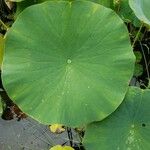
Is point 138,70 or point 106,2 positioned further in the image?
point 138,70

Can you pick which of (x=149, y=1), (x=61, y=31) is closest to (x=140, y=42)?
(x=149, y=1)

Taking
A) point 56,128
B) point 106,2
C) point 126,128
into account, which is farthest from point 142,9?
point 56,128

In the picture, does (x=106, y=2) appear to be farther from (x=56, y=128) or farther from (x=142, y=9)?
(x=56, y=128)

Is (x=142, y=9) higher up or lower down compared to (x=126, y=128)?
higher up

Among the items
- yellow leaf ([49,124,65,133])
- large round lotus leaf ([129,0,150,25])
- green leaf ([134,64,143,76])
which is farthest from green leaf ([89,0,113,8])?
yellow leaf ([49,124,65,133])

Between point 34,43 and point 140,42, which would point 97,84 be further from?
point 140,42

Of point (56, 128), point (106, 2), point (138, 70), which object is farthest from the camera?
point (138, 70)
